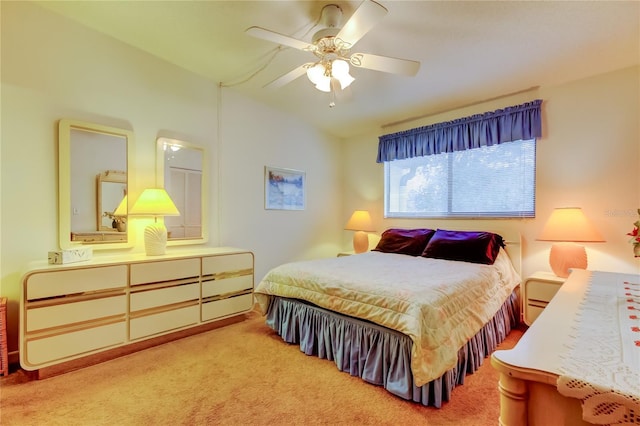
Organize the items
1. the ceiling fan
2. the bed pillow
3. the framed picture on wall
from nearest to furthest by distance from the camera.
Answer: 1. the ceiling fan
2. the bed pillow
3. the framed picture on wall

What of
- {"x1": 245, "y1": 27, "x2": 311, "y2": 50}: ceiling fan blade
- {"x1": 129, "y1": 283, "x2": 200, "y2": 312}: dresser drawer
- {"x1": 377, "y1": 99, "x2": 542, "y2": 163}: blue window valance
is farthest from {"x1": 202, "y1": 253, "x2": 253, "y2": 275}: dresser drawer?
{"x1": 377, "y1": 99, "x2": 542, "y2": 163}: blue window valance

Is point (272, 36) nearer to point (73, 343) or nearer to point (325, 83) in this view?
point (325, 83)

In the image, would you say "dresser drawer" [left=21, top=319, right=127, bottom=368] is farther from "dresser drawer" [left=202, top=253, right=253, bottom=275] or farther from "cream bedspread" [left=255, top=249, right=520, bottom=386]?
"cream bedspread" [left=255, top=249, right=520, bottom=386]

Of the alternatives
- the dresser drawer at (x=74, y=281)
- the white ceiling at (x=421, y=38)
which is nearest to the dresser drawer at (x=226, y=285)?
the dresser drawer at (x=74, y=281)

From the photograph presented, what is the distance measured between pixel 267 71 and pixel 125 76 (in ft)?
4.03

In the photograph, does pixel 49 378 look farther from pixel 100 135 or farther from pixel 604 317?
pixel 604 317

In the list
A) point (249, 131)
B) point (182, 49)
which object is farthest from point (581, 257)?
point (182, 49)

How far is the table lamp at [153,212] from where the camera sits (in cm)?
249

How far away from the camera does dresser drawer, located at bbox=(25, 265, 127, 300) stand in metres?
1.84

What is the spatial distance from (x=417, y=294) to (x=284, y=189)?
2.53 meters

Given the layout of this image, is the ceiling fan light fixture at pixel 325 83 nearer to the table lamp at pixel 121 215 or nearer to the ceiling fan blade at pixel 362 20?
the ceiling fan blade at pixel 362 20

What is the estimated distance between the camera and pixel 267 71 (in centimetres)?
278

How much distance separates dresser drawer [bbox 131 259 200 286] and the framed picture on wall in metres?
1.32

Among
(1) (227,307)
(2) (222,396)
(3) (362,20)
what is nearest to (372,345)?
(2) (222,396)
